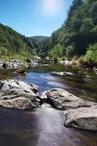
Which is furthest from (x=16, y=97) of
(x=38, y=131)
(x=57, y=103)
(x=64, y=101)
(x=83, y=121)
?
(x=83, y=121)

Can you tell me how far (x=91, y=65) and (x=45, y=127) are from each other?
64.0 m

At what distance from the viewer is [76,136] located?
51.6 feet

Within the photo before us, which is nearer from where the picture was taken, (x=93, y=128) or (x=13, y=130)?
(x=13, y=130)

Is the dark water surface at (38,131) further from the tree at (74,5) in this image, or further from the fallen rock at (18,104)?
the tree at (74,5)

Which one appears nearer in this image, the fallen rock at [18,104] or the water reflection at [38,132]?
the water reflection at [38,132]

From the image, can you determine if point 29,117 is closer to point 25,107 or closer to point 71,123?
point 25,107

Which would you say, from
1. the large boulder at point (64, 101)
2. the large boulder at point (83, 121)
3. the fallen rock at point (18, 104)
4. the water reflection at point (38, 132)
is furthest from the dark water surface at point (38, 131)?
the large boulder at point (64, 101)

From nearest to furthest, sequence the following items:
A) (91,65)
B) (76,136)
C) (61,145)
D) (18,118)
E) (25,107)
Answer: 1. (61,145)
2. (76,136)
3. (18,118)
4. (25,107)
5. (91,65)

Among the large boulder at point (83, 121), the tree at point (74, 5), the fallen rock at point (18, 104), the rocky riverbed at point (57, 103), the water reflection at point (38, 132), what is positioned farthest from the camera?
the tree at point (74, 5)

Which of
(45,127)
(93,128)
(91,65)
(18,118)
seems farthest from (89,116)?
(91,65)

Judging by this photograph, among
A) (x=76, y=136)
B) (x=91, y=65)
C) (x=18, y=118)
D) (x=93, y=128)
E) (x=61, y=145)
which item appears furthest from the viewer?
(x=91, y=65)

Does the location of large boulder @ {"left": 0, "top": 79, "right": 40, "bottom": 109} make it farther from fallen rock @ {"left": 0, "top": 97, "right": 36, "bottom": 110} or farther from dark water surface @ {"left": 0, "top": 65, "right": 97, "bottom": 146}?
dark water surface @ {"left": 0, "top": 65, "right": 97, "bottom": 146}

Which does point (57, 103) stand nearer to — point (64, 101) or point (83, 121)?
point (64, 101)

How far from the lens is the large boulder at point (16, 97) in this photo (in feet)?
68.3
